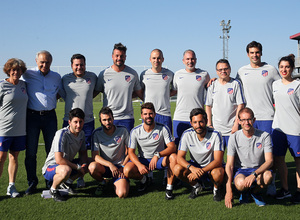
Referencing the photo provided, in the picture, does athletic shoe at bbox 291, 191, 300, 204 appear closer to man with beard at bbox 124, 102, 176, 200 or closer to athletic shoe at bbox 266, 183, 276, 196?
athletic shoe at bbox 266, 183, 276, 196

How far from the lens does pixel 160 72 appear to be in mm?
5238

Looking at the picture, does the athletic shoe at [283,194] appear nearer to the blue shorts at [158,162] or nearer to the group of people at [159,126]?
the group of people at [159,126]

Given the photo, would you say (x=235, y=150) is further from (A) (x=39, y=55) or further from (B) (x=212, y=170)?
(A) (x=39, y=55)

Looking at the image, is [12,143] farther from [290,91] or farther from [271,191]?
[290,91]

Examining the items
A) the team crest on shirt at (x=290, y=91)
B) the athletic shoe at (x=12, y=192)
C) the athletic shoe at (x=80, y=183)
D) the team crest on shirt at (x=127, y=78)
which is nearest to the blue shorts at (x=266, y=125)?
the team crest on shirt at (x=290, y=91)

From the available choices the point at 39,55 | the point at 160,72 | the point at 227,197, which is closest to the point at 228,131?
the point at 227,197

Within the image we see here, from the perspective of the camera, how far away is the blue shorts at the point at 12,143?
4180mm

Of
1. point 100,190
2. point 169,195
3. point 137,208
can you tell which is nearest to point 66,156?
point 100,190

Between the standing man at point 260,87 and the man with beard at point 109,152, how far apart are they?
2.02 m

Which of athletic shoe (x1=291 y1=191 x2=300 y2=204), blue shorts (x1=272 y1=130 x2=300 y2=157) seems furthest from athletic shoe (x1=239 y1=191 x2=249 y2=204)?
blue shorts (x1=272 y1=130 x2=300 y2=157)

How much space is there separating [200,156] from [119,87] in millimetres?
1794

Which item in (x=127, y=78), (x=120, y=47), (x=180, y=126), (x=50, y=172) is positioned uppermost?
(x=120, y=47)

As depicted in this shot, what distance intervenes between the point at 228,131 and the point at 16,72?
10.5 ft

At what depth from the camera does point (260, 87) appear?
14.8 ft
